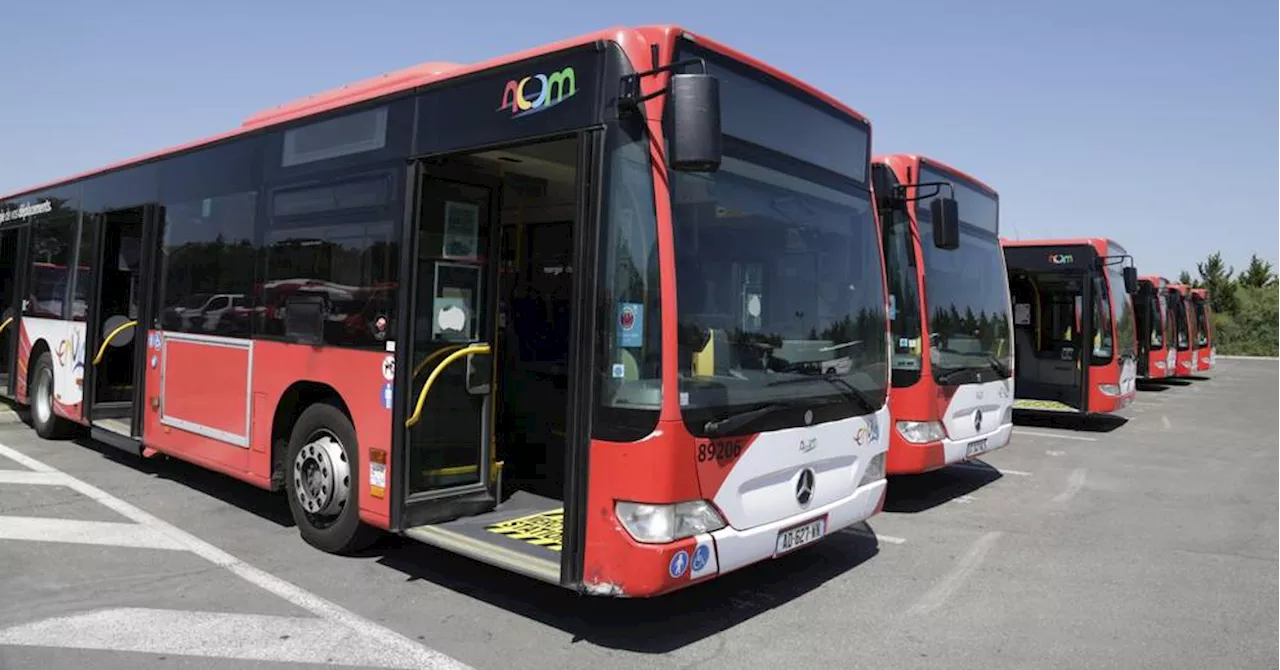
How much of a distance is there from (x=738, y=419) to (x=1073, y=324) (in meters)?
12.3

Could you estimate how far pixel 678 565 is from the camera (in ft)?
12.6

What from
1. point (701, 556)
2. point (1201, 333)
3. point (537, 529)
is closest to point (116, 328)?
point (537, 529)

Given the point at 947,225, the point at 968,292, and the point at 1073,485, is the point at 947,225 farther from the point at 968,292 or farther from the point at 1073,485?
the point at 1073,485

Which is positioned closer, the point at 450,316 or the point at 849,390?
the point at 849,390

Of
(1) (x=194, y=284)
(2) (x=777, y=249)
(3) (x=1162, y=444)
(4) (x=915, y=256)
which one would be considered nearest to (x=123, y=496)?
(1) (x=194, y=284)

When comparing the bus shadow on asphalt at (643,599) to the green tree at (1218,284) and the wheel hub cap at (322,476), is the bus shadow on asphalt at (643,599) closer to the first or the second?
the wheel hub cap at (322,476)

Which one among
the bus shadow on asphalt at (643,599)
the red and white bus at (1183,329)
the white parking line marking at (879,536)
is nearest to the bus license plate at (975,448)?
the white parking line marking at (879,536)

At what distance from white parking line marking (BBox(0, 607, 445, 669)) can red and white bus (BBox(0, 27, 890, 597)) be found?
75 cm

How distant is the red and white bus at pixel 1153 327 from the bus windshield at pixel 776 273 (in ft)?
56.7

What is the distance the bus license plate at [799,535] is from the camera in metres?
4.40

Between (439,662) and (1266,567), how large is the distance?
18.4 feet

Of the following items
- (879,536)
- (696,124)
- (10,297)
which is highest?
(696,124)

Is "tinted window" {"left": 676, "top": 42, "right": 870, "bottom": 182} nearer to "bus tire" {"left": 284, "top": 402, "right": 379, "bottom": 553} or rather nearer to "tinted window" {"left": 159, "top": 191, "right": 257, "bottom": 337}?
"bus tire" {"left": 284, "top": 402, "right": 379, "bottom": 553}

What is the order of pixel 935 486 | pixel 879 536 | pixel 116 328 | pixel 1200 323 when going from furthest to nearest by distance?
pixel 1200 323
pixel 935 486
pixel 116 328
pixel 879 536
